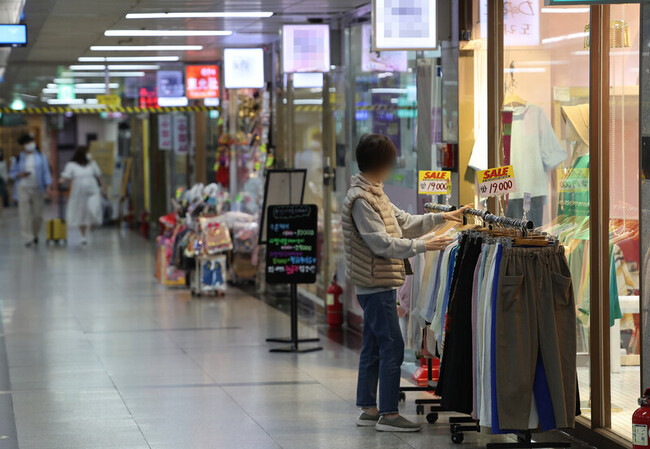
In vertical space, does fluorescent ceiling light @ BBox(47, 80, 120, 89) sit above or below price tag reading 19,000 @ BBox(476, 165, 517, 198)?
above

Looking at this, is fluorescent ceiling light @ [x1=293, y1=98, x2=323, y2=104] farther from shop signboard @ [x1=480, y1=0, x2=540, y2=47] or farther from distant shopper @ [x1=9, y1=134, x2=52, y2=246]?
distant shopper @ [x1=9, y1=134, x2=52, y2=246]

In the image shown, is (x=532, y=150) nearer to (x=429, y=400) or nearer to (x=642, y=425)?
(x=429, y=400)

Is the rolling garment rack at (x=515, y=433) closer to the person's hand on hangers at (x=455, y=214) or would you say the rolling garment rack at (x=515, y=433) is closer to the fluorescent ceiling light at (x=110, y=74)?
the person's hand on hangers at (x=455, y=214)

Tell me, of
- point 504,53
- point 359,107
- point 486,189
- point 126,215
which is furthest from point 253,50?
point 126,215

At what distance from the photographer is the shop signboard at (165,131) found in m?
20.0

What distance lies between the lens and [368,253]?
5.91 meters

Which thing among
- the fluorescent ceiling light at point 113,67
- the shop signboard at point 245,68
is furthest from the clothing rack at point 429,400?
the fluorescent ceiling light at point 113,67

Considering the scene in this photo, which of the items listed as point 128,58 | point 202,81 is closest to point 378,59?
point 128,58

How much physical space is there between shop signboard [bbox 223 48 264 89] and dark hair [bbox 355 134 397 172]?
6.78m

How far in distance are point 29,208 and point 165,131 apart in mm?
2909

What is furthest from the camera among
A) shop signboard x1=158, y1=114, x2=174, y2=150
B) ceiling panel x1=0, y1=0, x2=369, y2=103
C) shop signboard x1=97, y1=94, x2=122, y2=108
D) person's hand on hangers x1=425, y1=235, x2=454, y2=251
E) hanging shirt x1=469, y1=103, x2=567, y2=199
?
shop signboard x1=158, y1=114, x2=174, y2=150

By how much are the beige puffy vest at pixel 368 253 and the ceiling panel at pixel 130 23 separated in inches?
133

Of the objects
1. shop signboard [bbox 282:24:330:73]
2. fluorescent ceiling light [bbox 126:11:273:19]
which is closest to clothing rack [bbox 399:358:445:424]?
shop signboard [bbox 282:24:330:73]

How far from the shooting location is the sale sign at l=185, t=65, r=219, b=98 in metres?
15.6
